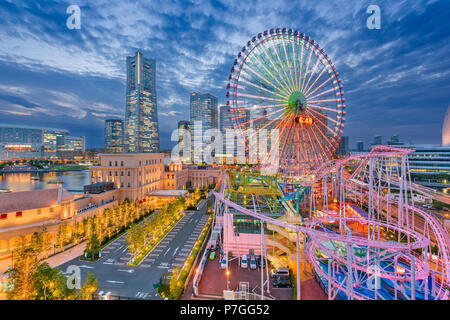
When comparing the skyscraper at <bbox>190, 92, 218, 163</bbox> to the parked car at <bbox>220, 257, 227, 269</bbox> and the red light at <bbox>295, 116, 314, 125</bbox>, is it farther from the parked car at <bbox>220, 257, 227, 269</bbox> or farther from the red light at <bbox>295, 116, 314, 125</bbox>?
the parked car at <bbox>220, 257, 227, 269</bbox>

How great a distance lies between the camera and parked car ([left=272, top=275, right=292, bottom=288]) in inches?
601

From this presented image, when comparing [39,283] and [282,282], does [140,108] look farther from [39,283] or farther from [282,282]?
[282,282]

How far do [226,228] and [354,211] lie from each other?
63.9ft

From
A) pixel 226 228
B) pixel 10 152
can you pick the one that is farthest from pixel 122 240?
pixel 10 152

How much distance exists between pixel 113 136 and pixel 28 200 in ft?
501

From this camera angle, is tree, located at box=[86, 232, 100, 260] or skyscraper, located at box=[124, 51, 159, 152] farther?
skyscraper, located at box=[124, 51, 159, 152]

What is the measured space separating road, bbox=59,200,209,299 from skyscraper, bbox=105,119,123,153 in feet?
495

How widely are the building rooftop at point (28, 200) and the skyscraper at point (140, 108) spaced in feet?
319

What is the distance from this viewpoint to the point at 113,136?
158 metres

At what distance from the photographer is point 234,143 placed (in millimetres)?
104875

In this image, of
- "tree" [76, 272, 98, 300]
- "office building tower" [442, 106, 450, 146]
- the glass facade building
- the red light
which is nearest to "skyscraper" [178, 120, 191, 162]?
the glass facade building

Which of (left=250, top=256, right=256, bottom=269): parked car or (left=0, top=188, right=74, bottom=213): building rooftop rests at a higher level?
(left=0, top=188, right=74, bottom=213): building rooftop

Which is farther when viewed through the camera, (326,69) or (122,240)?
(326,69)
